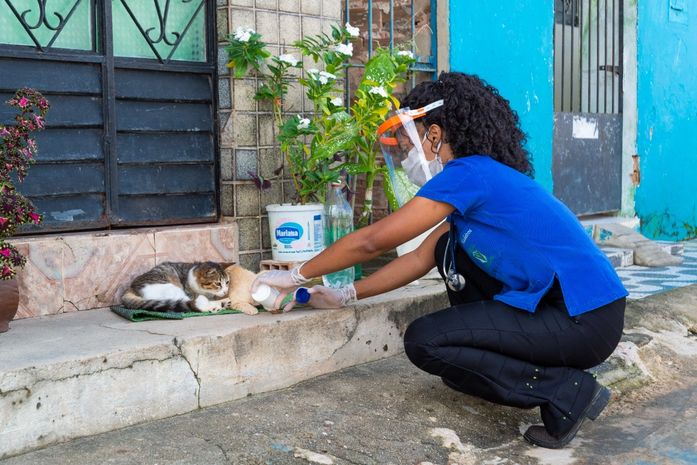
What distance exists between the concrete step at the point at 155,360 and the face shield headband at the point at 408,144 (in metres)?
0.77

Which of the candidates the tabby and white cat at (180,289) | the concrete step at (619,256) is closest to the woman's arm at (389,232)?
the tabby and white cat at (180,289)

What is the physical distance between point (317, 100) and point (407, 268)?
4.25 ft

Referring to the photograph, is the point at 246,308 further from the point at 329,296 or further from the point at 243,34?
the point at 243,34

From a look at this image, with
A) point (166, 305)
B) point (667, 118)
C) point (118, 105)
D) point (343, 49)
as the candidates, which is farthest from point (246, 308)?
point (667, 118)

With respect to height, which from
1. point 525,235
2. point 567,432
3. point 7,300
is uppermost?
point 525,235

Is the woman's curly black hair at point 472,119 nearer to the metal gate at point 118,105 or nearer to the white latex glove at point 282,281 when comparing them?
the white latex glove at point 282,281

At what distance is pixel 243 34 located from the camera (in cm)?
444

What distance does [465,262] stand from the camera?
360 centimetres

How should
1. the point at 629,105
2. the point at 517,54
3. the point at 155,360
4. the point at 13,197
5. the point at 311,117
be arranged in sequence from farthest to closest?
the point at 629,105 < the point at 517,54 < the point at 311,117 < the point at 13,197 < the point at 155,360

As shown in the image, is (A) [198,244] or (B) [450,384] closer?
(B) [450,384]

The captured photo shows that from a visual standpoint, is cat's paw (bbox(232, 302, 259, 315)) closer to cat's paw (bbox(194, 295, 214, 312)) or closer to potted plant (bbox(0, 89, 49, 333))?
cat's paw (bbox(194, 295, 214, 312))

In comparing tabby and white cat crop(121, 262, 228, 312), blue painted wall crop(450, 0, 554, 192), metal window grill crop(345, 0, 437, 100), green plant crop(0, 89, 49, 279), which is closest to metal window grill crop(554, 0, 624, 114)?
blue painted wall crop(450, 0, 554, 192)

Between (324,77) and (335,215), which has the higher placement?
(324,77)

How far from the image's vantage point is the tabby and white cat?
3.99 meters
